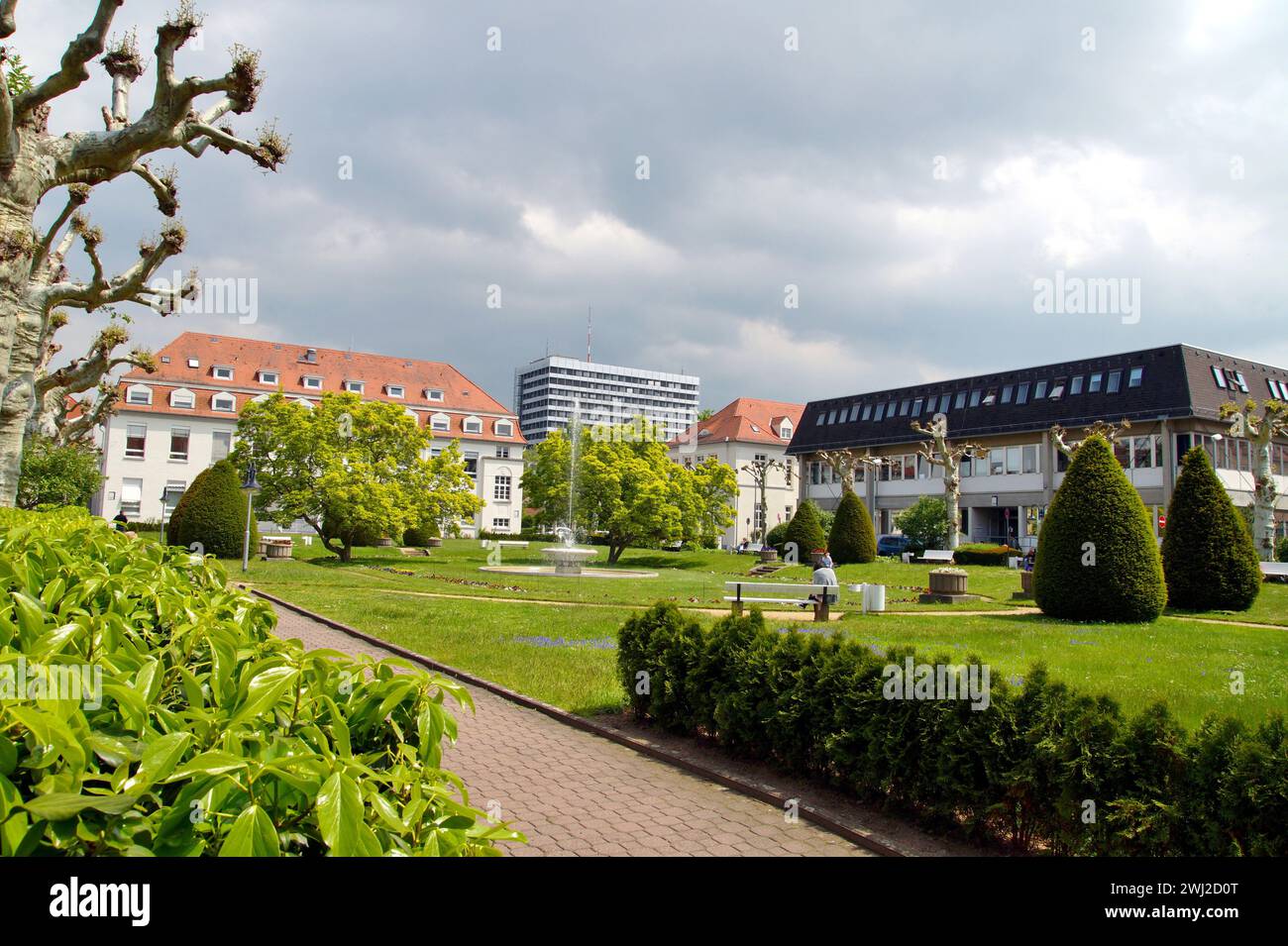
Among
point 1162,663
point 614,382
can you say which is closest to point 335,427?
point 1162,663

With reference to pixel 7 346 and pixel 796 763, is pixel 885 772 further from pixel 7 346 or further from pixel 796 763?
pixel 7 346

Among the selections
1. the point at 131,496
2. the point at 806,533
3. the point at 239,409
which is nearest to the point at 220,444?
the point at 239,409

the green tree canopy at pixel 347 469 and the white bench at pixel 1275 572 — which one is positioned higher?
the green tree canopy at pixel 347 469

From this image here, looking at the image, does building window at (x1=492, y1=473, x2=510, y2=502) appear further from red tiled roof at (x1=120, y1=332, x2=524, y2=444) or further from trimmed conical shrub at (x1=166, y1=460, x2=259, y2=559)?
trimmed conical shrub at (x1=166, y1=460, x2=259, y2=559)

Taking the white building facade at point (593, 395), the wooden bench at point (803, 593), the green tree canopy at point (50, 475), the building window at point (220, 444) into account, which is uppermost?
the white building facade at point (593, 395)

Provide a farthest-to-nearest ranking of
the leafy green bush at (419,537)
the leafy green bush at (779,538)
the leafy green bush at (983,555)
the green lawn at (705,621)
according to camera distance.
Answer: the leafy green bush at (419,537)
the leafy green bush at (779,538)
the leafy green bush at (983,555)
the green lawn at (705,621)

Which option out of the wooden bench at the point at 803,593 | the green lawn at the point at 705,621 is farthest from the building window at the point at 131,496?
the wooden bench at the point at 803,593

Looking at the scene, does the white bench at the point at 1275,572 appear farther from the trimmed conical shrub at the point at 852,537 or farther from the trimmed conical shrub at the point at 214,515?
the trimmed conical shrub at the point at 214,515

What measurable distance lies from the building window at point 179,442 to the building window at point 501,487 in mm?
23492

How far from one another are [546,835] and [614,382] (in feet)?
600

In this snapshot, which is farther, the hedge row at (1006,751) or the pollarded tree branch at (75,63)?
the pollarded tree branch at (75,63)

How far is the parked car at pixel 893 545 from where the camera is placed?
49406mm
